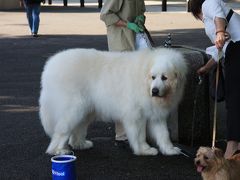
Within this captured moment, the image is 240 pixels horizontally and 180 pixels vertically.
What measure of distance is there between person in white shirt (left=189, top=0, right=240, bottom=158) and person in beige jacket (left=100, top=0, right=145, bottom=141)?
129 cm

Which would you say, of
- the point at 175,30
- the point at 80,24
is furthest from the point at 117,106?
the point at 80,24

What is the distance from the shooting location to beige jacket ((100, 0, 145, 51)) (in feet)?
24.0

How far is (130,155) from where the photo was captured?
6.96 m

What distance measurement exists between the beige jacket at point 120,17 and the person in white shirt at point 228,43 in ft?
4.35

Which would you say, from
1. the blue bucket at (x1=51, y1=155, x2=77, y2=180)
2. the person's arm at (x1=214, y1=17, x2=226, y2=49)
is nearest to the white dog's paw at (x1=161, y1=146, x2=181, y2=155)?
the person's arm at (x1=214, y1=17, x2=226, y2=49)

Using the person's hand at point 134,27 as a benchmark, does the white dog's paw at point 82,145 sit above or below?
below

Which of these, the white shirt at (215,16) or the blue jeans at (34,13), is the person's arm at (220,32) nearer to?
the white shirt at (215,16)

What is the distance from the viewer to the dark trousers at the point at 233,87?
6.00 metres

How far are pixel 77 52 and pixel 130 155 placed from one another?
137 centimetres

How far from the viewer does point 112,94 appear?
6.82 metres

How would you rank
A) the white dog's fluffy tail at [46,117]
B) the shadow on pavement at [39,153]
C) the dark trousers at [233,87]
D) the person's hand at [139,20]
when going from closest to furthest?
the dark trousers at [233,87] → the shadow on pavement at [39,153] → the white dog's fluffy tail at [46,117] → the person's hand at [139,20]

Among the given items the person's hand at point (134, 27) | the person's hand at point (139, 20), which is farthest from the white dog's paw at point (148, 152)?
the person's hand at point (139, 20)

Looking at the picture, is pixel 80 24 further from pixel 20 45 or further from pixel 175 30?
pixel 20 45

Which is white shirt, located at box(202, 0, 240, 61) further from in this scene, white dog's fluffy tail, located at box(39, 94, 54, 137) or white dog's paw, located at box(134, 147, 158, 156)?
white dog's fluffy tail, located at box(39, 94, 54, 137)
